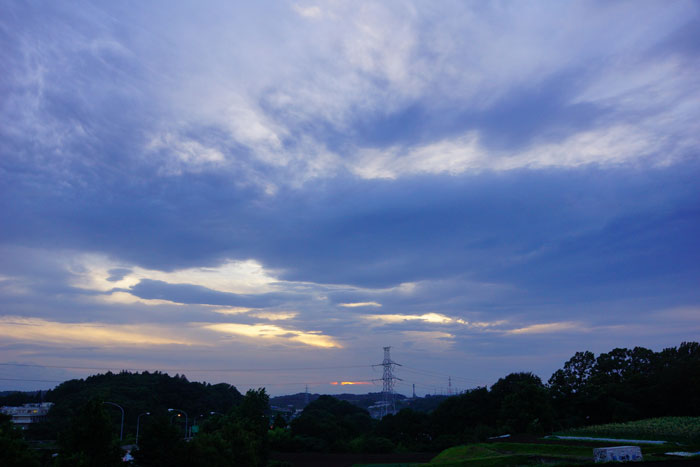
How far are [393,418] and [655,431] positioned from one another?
50.1 metres

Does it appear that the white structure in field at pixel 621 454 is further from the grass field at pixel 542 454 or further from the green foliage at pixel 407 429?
the green foliage at pixel 407 429

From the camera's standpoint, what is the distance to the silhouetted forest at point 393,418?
31594 millimetres

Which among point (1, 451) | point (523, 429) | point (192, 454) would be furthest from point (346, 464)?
point (1, 451)

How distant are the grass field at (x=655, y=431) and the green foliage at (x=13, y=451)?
51.3m

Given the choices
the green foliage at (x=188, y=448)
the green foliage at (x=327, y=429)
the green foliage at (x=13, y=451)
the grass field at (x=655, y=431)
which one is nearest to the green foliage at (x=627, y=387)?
the grass field at (x=655, y=431)

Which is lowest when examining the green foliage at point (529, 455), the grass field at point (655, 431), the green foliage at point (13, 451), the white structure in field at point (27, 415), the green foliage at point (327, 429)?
the green foliage at point (327, 429)

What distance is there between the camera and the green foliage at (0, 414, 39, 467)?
2277 centimetres

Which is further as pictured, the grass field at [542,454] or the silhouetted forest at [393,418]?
the grass field at [542,454]

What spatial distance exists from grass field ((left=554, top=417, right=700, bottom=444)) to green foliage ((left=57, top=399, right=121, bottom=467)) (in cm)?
4775

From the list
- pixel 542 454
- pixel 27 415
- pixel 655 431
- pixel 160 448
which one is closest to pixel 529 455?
pixel 542 454

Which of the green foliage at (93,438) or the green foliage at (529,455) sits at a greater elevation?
the green foliage at (93,438)

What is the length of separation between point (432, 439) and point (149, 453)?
6827 centimetres

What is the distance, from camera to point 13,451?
23000mm

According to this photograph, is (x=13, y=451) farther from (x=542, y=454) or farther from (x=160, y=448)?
(x=542, y=454)
